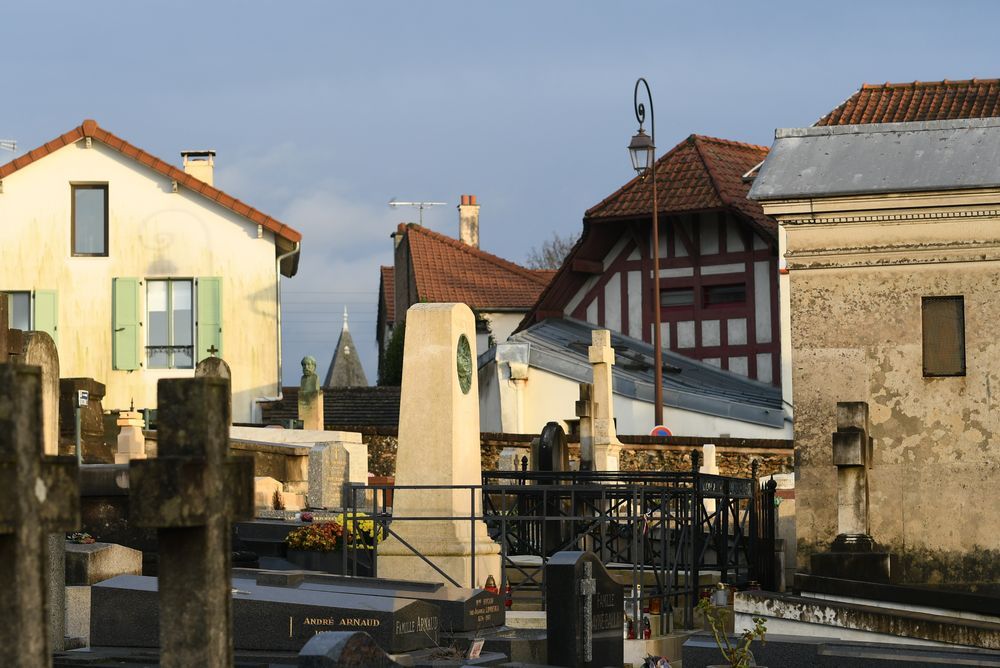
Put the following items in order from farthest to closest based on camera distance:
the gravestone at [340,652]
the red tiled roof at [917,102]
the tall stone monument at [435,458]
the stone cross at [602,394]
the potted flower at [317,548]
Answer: the red tiled roof at [917,102], the stone cross at [602,394], the potted flower at [317,548], the tall stone monument at [435,458], the gravestone at [340,652]

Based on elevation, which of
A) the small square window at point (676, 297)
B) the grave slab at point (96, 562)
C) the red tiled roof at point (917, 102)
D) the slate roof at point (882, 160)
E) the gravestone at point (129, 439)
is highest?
the red tiled roof at point (917, 102)

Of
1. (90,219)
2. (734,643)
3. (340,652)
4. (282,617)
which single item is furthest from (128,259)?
(340,652)

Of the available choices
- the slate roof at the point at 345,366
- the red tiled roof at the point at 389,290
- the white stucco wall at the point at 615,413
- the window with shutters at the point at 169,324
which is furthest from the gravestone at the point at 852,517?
the slate roof at the point at 345,366

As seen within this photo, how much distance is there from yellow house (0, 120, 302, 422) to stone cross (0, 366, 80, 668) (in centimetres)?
3034

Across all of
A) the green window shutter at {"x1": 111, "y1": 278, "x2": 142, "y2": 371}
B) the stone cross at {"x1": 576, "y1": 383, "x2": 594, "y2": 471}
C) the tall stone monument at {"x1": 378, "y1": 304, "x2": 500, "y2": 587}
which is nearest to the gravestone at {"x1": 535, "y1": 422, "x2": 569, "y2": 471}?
the stone cross at {"x1": 576, "y1": 383, "x2": 594, "y2": 471}

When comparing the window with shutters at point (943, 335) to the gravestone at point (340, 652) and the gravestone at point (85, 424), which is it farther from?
the gravestone at point (85, 424)

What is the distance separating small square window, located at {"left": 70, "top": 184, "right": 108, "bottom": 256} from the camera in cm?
3644

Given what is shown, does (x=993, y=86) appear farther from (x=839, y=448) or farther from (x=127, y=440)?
(x=839, y=448)

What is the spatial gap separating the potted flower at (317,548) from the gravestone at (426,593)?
362 centimetres

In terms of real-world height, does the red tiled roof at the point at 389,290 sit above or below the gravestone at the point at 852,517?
above

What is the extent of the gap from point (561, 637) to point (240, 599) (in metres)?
2.10

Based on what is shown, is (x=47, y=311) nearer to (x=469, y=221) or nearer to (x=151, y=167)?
(x=151, y=167)

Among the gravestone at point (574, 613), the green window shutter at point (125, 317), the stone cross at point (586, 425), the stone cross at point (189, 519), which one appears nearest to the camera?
the stone cross at point (189, 519)

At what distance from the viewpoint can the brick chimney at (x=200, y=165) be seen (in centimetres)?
3984
